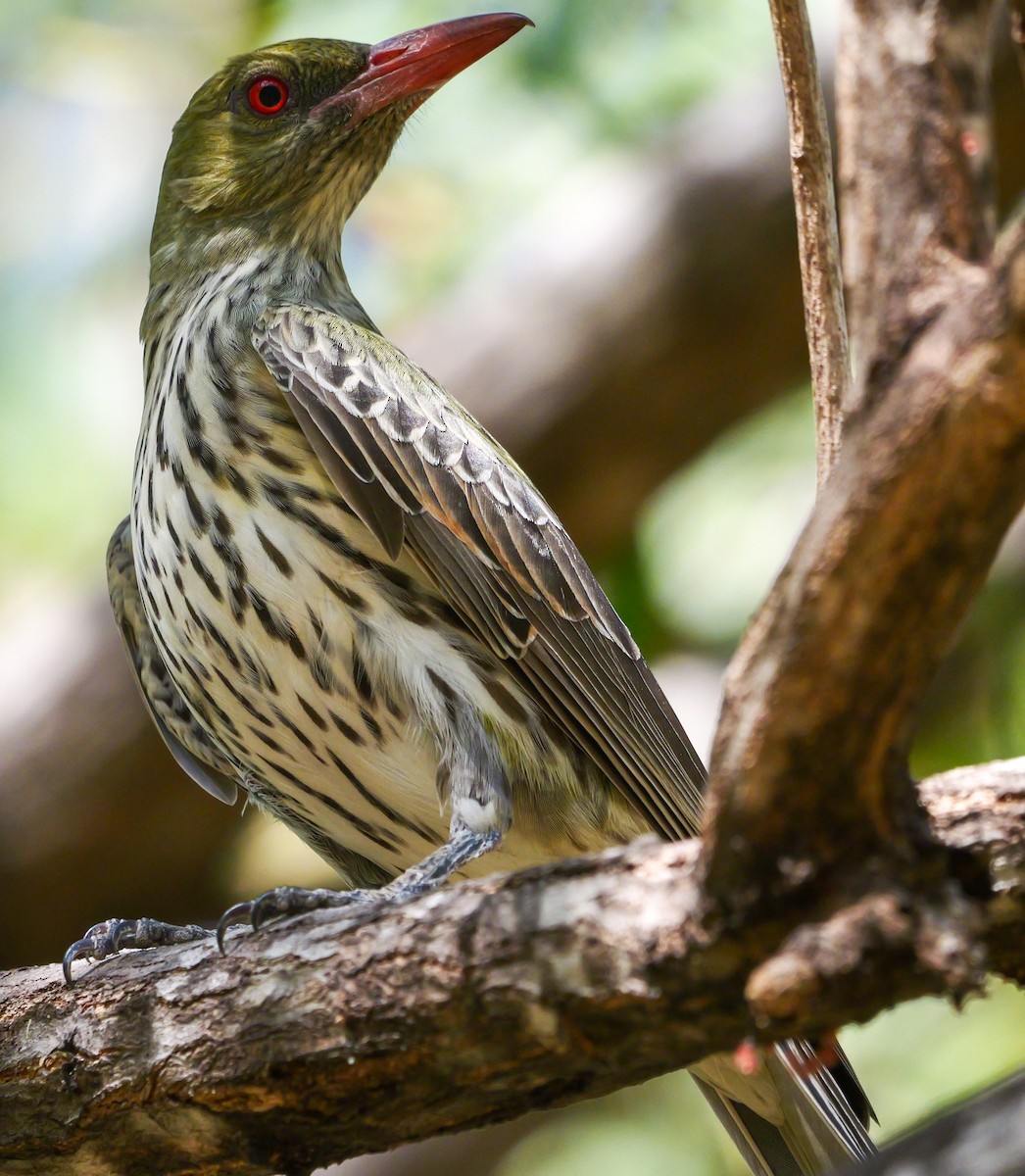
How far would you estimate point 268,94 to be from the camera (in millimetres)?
4496

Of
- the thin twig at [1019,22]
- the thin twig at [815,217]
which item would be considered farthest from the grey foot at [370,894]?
the thin twig at [1019,22]

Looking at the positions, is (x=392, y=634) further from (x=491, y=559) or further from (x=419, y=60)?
(x=419, y=60)

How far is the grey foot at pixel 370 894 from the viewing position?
2791 millimetres

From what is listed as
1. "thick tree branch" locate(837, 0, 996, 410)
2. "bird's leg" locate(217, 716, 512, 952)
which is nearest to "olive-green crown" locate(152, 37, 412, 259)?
"bird's leg" locate(217, 716, 512, 952)

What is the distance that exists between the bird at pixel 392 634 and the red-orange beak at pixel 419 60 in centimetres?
82

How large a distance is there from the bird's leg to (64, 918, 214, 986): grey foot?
32 cm

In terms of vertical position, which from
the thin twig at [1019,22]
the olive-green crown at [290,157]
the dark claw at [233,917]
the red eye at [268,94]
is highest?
the red eye at [268,94]

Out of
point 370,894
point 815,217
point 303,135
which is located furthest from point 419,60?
point 370,894

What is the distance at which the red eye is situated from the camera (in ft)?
14.7

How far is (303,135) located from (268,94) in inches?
8.0

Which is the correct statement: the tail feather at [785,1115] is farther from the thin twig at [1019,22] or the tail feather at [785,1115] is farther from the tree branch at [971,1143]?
the thin twig at [1019,22]

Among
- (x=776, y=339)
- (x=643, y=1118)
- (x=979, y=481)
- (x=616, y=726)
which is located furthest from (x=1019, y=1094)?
(x=776, y=339)

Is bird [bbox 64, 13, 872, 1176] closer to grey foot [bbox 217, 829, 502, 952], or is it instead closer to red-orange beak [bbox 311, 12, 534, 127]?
grey foot [bbox 217, 829, 502, 952]

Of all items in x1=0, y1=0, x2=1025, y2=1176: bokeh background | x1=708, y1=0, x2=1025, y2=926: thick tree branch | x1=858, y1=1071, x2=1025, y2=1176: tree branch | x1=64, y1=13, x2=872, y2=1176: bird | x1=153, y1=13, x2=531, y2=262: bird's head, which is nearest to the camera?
x1=858, y1=1071, x2=1025, y2=1176: tree branch
